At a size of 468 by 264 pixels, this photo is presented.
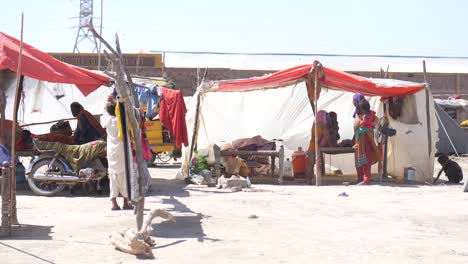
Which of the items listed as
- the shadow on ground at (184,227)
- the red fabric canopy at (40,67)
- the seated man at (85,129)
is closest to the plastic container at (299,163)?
the seated man at (85,129)

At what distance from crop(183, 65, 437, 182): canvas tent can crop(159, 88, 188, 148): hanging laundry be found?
2.80ft

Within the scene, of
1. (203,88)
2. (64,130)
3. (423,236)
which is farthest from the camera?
(203,88)

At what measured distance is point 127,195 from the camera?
7.79 metres

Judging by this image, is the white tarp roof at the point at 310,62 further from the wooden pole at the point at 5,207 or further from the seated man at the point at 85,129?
the wooden pole at the point at 5,207

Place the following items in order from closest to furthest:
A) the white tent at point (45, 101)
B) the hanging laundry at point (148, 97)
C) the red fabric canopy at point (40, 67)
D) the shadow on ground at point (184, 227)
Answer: the shadow on ground at point (184, 227), the red fabric canopy at point (40, 67), the hanging laundry at point (148, 97), the white tent at point (45, 101)

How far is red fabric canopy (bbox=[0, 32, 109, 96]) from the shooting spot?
27.8ft

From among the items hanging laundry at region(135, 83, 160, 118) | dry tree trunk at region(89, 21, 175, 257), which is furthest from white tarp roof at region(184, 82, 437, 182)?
dry tree trunk at region(89, 21, 175, 257)

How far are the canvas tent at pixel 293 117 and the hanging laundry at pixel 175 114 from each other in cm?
85

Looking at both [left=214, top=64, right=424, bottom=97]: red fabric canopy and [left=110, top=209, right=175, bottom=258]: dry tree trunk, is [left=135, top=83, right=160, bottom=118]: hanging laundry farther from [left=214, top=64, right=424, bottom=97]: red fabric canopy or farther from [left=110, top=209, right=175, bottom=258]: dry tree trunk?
[left=110, top=209, right=175, bottom=258]: dry tree trunk

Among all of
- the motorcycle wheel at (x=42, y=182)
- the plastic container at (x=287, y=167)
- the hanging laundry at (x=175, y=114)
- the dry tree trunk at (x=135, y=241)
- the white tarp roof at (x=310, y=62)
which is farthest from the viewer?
the white tarp roof at (x=310, y=62)

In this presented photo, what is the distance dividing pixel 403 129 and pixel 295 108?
2363 mm

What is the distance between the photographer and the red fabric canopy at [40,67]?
847 cm

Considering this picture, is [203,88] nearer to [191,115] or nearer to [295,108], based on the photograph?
[191,115]

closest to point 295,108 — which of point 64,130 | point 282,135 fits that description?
point 282,135
